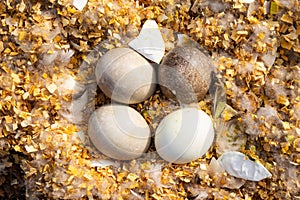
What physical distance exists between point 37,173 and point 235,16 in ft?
2.14

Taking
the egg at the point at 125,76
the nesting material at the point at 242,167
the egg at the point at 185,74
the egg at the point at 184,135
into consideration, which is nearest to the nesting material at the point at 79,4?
the egg at the point at 125,76

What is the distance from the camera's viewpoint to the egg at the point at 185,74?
1350 millimetres

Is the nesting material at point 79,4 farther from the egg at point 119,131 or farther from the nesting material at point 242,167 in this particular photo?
the nesting material at point 242,167

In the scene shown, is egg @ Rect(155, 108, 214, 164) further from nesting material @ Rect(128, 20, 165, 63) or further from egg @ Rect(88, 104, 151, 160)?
nesting material @ Rect(128, 20, 165, 63)

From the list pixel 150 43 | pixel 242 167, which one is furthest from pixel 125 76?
pixel 242 167

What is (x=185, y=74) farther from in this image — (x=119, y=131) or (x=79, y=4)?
(x=79, y=4)

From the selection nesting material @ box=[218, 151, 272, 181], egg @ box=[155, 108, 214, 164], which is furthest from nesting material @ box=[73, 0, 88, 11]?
nesting material @ box=[218, 151, 272, 181]

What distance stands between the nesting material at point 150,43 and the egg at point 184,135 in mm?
162

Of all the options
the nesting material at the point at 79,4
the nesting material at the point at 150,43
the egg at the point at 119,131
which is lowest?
the egg at the point at 119,131

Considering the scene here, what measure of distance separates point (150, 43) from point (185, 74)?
14 cm

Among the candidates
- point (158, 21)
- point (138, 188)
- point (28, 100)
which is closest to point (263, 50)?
point (158, 21)

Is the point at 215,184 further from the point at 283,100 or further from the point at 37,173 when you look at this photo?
the point at 37,173

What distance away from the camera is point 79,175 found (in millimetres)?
1360

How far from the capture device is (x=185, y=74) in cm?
135
